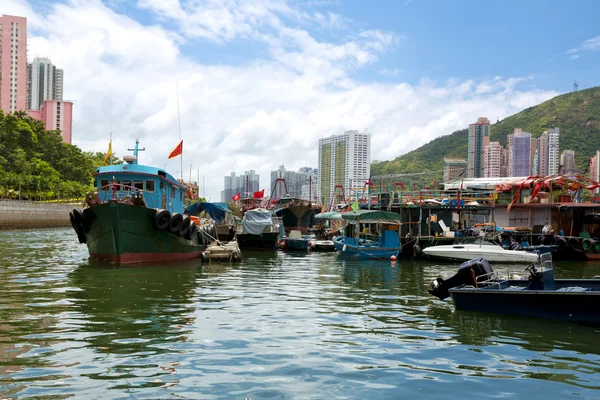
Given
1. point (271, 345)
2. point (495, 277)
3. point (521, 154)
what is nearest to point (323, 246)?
point (495, 277)

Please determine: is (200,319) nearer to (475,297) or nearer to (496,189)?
(475,297)

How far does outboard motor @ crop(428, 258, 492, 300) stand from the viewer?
11938 mm

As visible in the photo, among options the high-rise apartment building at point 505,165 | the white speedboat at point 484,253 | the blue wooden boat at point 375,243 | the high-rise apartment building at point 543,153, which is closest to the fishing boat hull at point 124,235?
the blue wooden boat at point 375,243

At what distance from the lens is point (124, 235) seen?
758 inches

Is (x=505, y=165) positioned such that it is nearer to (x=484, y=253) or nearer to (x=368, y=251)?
(x=484, y=253)

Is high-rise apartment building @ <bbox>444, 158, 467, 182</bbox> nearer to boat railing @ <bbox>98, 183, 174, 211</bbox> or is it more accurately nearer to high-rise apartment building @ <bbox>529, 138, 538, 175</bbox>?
high-rise apartment building @ <bbox>529, 138, 538, 175</bbox>

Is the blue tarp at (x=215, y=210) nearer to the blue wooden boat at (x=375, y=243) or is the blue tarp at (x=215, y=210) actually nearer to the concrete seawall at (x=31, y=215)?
the blue wooden boat at (x=375, y=243)

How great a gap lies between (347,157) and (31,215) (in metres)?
60.3

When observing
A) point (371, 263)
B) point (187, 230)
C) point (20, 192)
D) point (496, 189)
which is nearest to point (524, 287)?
point (371, 263)

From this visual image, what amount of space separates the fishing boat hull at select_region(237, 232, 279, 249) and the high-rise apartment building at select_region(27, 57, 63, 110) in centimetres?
13754

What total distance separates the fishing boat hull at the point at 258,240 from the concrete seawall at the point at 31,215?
27.3 meters

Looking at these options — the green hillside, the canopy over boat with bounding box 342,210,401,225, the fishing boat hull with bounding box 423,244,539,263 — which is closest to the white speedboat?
the fishing boat hull with bounding box 423,244,539,263

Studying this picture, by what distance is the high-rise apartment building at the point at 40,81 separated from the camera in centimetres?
14650

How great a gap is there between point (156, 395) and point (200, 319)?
4.35 metres
